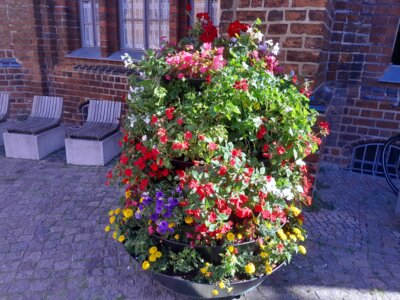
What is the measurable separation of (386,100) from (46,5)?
19.2 ft

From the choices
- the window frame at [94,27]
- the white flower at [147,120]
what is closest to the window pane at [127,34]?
the window frame at [94,27]

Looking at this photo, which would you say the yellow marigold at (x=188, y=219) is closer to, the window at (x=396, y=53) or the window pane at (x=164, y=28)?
the window at (x=396, y=53)

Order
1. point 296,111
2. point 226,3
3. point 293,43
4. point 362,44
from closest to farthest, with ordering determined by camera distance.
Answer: point 296,111 → point 293,43 → point 226,3 → point 362,44

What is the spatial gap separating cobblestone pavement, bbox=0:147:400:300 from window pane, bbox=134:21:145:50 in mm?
2777

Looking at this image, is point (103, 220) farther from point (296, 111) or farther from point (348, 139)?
point (348, 139)

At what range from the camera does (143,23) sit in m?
5.69

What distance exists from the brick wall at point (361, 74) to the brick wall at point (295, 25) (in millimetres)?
1446

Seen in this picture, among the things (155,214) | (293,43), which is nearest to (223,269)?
(155,214)

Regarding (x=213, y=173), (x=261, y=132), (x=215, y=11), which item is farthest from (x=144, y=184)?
(x=215, y=11)

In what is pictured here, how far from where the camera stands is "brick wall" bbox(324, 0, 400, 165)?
13.3 feet

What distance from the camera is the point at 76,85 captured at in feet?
20.2

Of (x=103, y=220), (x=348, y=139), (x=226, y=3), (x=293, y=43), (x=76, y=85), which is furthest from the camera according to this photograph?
(x=76, y=85)

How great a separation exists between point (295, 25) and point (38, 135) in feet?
13.3

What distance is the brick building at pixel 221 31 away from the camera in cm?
295
